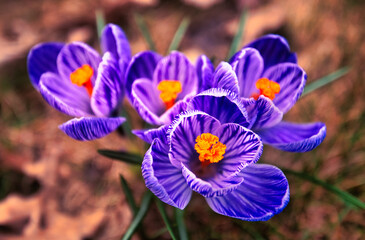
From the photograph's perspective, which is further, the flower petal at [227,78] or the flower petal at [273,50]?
the flower petal at [273,50]

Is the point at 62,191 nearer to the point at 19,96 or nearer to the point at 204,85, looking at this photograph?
the point at 19,96

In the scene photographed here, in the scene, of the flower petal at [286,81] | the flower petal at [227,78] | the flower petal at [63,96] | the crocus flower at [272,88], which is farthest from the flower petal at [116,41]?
the flower petal at [286,81]

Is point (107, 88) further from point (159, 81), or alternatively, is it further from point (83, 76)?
point (159, 81)


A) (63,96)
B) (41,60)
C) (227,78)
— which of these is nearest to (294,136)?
(227,78)

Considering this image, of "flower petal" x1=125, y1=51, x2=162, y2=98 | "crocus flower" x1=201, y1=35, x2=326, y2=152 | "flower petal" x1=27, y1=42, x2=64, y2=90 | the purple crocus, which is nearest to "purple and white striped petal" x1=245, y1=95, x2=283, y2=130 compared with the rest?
"crocus flower" x1=201, y1=35, x2=326, y2=152

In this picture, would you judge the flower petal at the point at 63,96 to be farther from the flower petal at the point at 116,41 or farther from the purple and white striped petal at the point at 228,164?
the purple and white striped petal at the point at 228,164

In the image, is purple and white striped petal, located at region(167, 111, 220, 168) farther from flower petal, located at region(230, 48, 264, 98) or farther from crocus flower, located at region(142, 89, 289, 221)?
flower petal, located at region(230, 48, 264, 98)
